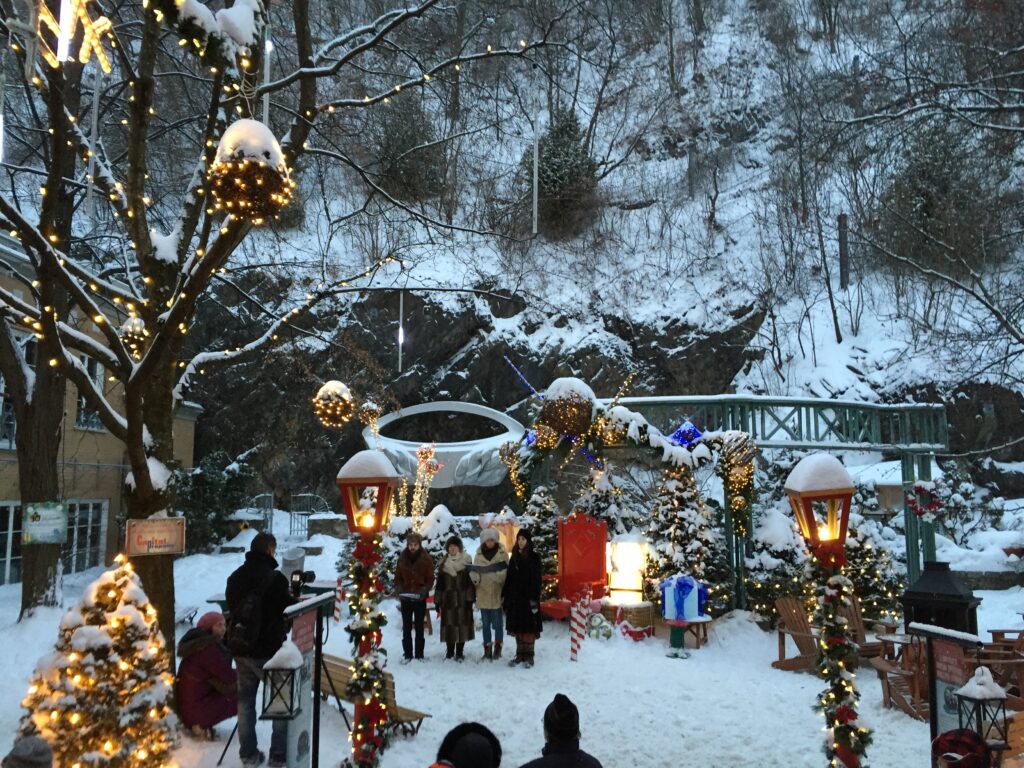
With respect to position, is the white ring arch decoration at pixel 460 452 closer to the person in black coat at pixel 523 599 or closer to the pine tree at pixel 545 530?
the pine tree at pixel 545 530

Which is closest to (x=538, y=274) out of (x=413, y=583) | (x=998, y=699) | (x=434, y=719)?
(x=413, y=583)

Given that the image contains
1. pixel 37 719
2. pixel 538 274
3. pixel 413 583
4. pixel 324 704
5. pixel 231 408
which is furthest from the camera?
pixel 538 274

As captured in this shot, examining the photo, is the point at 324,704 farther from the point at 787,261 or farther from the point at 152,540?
the point at 787,261

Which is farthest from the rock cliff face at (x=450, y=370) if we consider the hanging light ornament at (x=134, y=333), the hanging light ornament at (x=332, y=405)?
the hanging light ornament at (x=134, y=333)

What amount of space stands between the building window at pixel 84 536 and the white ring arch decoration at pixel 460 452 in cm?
648

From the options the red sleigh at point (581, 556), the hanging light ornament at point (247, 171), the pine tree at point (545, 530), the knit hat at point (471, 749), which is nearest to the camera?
the knit hat at point (471, 749)

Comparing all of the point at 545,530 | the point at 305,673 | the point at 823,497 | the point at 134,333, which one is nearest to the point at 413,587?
the point at 545,530

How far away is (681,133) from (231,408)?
20768 millimetres

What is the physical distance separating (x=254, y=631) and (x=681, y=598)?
729cm

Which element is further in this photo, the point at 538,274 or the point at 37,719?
the point at 538,274

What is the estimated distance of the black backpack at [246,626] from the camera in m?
6.08

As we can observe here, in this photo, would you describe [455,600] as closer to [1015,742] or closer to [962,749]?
[1015,742]

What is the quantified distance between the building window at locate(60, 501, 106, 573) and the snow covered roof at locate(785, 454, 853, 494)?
1545 cm

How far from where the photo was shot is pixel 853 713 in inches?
233
